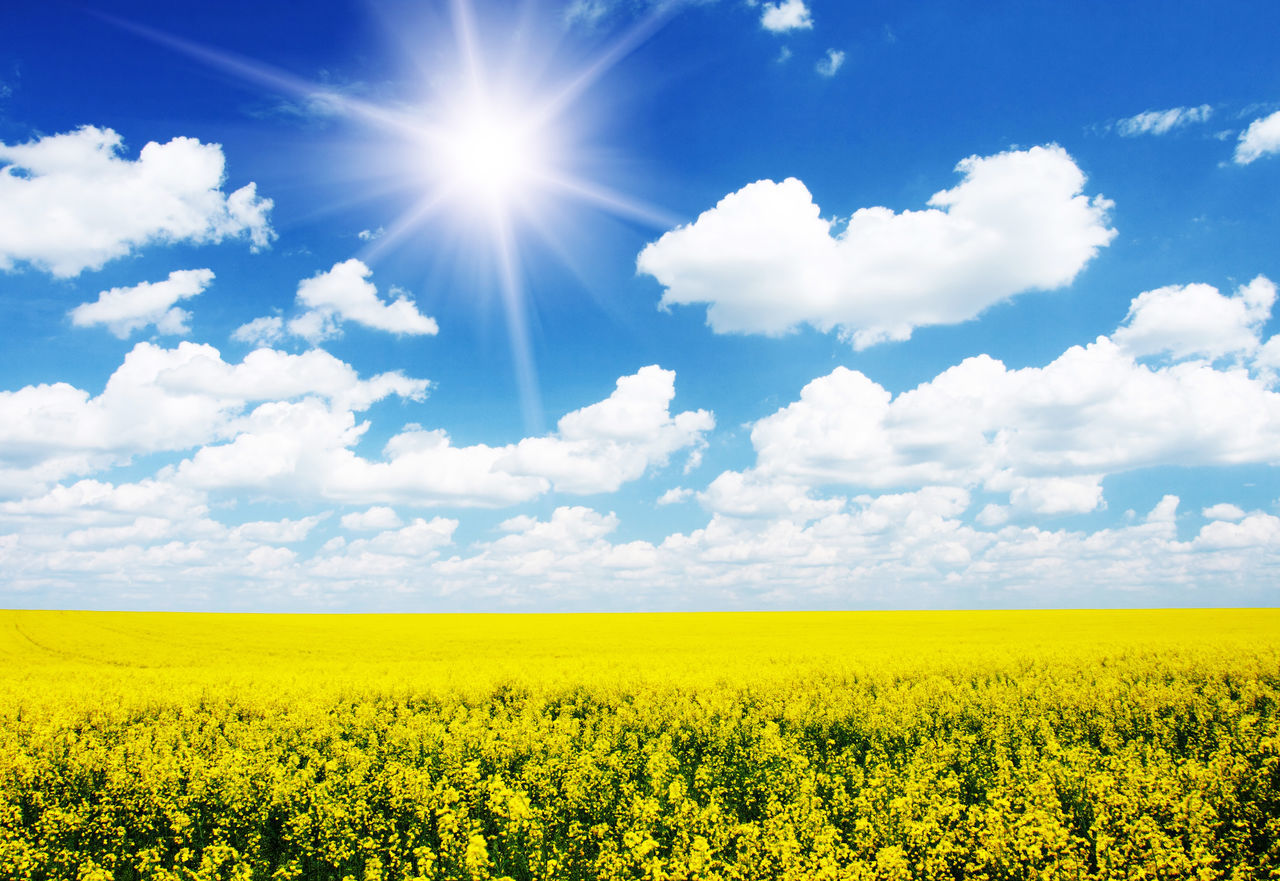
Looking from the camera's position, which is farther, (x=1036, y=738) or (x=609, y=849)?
(x=1036, y=738)

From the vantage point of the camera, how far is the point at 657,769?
968 centimetres

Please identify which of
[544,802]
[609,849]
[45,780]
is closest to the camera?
[609,849]

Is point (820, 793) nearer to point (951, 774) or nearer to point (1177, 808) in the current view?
point (951, 774)

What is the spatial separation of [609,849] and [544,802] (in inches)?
111

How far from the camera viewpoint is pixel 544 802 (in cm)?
916

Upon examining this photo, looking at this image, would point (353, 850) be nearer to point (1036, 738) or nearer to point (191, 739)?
point (191, 739)

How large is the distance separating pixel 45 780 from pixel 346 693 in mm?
5871

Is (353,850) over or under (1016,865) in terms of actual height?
under

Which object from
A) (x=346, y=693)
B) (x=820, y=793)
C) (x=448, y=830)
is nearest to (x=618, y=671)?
(x=346, y=693)

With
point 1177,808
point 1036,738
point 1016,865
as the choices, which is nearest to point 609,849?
point 1016,865

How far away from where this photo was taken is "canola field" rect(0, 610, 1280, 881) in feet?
22.2

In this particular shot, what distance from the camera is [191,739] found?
41.9 ft

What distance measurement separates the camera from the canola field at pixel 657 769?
6.77 m

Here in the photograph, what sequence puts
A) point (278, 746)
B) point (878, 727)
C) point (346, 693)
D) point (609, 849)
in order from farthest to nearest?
point (346, 693) < point (878, 727) < point (278, 746) < point (609, 849)
